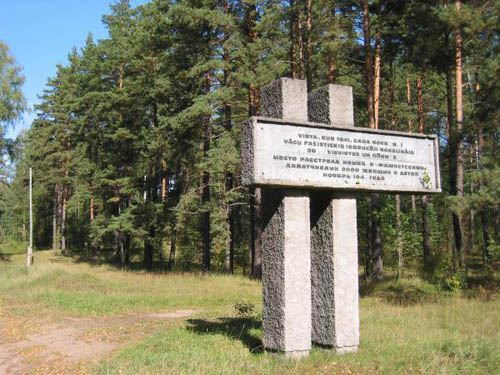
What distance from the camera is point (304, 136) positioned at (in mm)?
5973

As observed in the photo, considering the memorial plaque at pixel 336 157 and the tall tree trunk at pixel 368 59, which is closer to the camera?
the memorial plaque at pixel 336 157

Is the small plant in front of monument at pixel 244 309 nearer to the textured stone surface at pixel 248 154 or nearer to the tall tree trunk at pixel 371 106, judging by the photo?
the textured stone surface at pixel 248 154

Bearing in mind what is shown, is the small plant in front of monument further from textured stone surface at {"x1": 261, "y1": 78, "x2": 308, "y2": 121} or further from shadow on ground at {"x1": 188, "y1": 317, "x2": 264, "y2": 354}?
textured stone surface at {"x1": 261, "y1": 78, "x2": 308, "y2": 121}

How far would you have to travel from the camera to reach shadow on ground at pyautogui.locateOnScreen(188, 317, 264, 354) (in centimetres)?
681

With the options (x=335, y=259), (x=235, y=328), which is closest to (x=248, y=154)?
(x=335, y=259)

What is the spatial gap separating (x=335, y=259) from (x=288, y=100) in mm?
2132

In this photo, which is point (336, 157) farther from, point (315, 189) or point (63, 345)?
point (63, 345)

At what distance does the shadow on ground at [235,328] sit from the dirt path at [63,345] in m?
1.36

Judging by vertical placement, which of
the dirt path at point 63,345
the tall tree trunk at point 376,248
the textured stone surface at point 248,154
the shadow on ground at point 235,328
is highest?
the textured stone surface at point 248,154

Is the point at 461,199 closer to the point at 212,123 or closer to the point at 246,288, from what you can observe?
the point at 246,288

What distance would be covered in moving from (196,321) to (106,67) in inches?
896

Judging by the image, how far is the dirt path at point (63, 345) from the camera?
265 inches

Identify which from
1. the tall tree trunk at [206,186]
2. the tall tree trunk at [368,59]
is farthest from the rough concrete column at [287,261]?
the tall tree trunk at [206,186]

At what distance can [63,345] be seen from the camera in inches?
308
